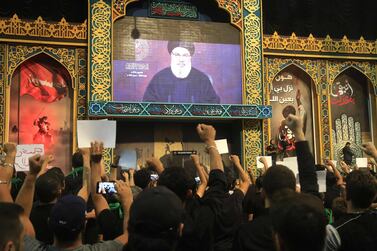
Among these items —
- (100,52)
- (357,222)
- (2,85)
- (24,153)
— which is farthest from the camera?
(100,52)

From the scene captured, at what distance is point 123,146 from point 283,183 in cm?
1019

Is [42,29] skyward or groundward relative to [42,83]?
skyward

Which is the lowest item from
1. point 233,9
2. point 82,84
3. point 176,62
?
point 82,84

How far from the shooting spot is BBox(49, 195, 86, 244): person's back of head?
2.29 metres

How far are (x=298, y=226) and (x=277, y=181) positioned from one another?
0.70 meters

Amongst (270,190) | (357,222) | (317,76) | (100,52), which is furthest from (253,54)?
(270,190)

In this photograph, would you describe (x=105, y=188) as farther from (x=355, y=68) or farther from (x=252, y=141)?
(x=355, y=68)

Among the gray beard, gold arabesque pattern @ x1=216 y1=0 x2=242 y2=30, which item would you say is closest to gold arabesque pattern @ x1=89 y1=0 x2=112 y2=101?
the gray beard

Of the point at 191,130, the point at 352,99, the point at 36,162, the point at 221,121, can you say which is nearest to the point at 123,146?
the point at 191,130

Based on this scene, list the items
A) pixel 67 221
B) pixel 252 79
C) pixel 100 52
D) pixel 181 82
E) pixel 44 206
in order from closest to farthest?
pixel 67 221
pixel 44 206
pixel 100 52
pixel 181 82
pixel 252 79

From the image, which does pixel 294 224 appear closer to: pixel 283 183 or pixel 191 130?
pixel 283 183

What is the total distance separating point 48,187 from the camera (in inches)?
125

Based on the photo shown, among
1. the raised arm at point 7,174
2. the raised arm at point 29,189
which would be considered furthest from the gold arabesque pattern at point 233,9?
the raised arm at point 29,189

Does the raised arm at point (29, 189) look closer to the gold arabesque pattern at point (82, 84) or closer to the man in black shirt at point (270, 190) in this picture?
the man in black shirt at point (270, 190)
